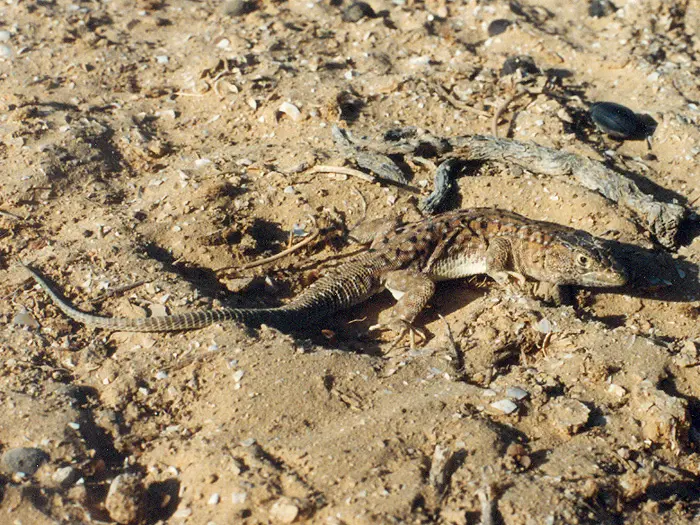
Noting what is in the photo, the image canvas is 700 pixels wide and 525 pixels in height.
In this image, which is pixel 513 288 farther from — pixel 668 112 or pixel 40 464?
pixel 40 464

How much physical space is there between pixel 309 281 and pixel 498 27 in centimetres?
464

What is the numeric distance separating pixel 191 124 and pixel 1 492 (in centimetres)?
443

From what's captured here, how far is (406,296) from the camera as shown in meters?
5.91

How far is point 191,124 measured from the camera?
7.68 metres

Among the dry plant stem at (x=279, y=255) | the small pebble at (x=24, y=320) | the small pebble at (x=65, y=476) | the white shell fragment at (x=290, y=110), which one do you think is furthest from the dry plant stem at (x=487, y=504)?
the white shell fragment at (x=290, y=110)

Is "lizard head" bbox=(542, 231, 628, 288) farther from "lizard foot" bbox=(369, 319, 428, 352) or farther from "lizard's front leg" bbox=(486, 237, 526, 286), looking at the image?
"lizard foot" bbox=(369, 319, 428, 352)

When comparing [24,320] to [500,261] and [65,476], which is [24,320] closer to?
[65,476]

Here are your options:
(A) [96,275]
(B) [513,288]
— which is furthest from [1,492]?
(B) [513,288]

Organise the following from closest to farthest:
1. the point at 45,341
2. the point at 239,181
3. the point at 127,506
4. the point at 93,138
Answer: the point at 127,506 < the point at 45,341 < the point at 239,181 < the point at 93,138

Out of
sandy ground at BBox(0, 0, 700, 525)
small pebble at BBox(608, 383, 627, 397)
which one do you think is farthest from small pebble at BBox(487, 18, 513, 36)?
small pebble at BBox(608, 383, 627, 397)

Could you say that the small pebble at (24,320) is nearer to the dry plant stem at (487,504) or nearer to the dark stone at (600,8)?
the dry plant stem at (487,504)

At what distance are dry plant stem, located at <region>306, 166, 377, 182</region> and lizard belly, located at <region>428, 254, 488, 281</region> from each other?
1.03 meters

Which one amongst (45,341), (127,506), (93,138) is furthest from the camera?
(93,138)

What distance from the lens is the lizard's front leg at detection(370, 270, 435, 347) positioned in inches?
225
